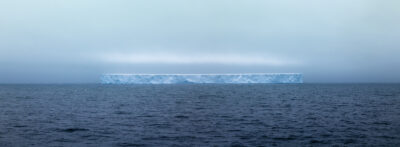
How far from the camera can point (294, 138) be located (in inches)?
570

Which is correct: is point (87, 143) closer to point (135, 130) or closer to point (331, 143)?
point (135, 130)

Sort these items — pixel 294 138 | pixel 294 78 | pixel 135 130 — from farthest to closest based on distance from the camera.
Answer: pixel 294 78 < pixel 135 130 < pixel 294 138

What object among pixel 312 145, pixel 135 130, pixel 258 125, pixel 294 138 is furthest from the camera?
pixel 258 125

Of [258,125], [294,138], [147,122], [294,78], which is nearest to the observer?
[294,138]

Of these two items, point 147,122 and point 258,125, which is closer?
point 258,125

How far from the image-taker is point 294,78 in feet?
261

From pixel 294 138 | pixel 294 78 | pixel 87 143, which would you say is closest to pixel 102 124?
pixel 87 143

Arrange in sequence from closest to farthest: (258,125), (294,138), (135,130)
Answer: (294,138), (135,130), (258,125)

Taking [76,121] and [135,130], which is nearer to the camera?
[135,130]

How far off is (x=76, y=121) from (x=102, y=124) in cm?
231

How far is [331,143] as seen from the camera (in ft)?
43.9

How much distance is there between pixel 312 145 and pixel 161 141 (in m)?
5.39

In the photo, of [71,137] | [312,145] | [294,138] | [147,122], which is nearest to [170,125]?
[147,122]

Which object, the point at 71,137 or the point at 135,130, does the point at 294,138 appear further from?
the point at 71,137
